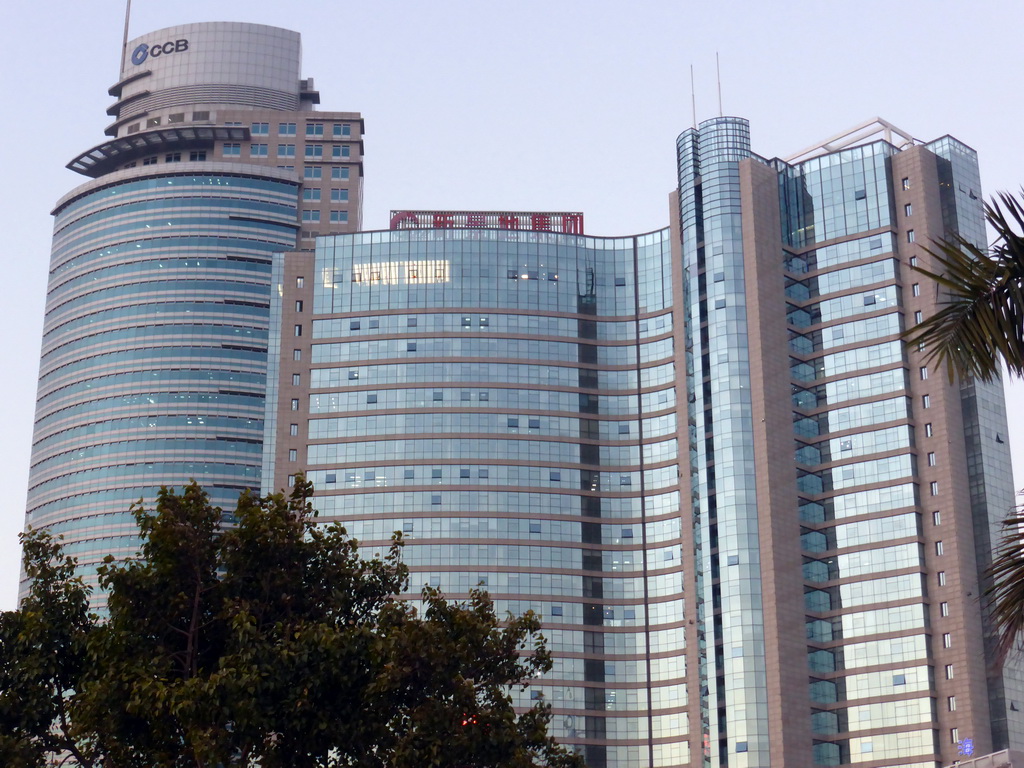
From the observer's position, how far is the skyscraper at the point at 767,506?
17188cm

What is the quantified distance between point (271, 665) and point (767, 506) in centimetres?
13884

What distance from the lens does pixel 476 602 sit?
54156 mm

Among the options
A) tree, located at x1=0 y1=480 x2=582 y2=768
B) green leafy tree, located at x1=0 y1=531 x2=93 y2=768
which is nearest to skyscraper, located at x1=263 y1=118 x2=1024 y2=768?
tree, located at x1=0 y1=480 x2=582 y2=768

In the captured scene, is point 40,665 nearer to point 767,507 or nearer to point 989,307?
point 989,307

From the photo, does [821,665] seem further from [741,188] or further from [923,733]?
[741,188]

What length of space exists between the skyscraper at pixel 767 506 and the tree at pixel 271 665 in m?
128

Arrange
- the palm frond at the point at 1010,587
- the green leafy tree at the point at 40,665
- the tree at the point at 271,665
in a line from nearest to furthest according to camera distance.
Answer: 1. the palm frond at the point at 1010,587
2. the tree at the point at 271,665
3. the green leafy tree at the point at 40,665

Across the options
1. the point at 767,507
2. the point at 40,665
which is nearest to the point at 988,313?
the point at 40,665

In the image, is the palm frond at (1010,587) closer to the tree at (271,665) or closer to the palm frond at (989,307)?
the palm frond at (989,307)

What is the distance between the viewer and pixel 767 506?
178m

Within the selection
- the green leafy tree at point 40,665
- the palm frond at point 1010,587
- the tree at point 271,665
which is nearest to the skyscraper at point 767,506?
the tree at point 271,665

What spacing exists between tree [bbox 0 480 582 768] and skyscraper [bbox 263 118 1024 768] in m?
128

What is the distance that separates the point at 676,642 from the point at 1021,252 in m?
180

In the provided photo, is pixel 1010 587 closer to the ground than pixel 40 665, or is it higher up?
closer to the ground
